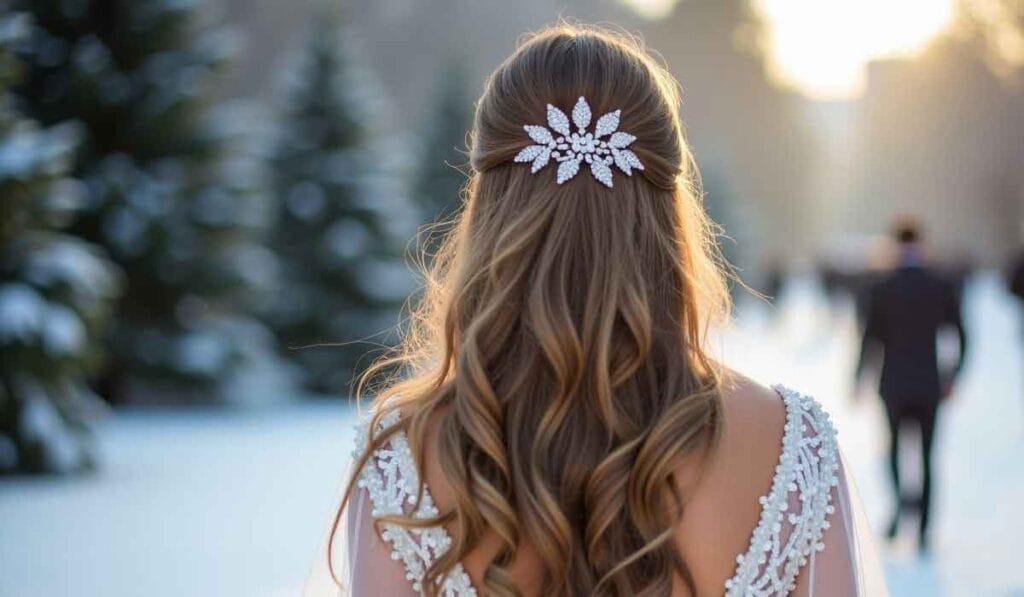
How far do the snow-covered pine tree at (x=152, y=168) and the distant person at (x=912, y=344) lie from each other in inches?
439

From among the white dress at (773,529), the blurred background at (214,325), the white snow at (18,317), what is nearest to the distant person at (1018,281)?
the blurred background at (214,325)

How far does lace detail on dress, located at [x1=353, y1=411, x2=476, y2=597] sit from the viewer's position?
2.03m

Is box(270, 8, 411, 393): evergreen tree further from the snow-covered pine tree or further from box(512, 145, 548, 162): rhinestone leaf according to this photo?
box(512, 145, 548, 162): rhinestone leaf

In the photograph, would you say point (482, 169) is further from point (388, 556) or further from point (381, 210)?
point (381, 210)

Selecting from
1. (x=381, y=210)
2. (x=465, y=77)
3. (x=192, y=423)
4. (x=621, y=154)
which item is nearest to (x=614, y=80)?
(x=621, y=154)

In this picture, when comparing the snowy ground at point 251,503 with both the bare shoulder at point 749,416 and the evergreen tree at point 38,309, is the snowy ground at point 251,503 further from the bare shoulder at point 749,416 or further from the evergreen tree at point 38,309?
the bare shoulder at point 749,416

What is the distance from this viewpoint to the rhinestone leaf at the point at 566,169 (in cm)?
210

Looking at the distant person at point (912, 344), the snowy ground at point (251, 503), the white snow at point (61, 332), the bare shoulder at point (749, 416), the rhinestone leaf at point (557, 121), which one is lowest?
the snowy ground at point (251, 503)

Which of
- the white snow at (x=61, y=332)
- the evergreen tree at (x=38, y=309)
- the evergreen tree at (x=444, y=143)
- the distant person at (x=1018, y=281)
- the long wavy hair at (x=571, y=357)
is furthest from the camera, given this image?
the evergreen tree at (x=444, y=143)

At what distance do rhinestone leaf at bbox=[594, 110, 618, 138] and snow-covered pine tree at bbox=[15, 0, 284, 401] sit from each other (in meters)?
15.7

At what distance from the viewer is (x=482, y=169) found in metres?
2.20

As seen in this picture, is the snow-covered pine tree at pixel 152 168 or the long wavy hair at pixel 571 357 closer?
the long wavy hair at pixel 571 357

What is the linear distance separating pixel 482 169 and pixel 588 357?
412 mm

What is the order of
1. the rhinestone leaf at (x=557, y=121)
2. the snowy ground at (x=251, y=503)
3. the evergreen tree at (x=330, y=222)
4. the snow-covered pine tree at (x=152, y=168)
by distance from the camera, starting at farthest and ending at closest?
the evergreen tree at (x=330, y=222)
the snow-covered pine tree at (x=152, y=168)
the snowy ground at (x=251, y=503)
the rhinestone leaf at (x=557, y=121)
